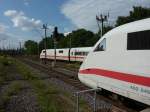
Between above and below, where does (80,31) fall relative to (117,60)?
above

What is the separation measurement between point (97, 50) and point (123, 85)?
112 inches

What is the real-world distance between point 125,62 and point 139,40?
0.98 metres

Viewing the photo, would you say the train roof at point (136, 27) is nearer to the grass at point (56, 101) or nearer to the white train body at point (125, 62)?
the white train body at point (125, 62)

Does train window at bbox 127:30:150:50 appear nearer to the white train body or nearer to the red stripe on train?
the white train body

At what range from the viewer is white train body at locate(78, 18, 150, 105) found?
8.46 metres

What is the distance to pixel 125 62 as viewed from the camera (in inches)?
370

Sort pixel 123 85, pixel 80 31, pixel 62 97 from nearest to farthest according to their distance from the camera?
pixel 123 85, pixel 62 97, pixel 80 31

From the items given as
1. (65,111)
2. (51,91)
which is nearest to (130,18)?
(51,91)

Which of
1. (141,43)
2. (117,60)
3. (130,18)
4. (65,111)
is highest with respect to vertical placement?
(130,18)

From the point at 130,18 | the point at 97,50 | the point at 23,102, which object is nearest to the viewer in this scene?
the point at 97,50

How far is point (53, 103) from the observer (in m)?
12.4

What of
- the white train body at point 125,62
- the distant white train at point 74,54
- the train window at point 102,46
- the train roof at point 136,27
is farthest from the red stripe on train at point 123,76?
the distant white train at point 74,54

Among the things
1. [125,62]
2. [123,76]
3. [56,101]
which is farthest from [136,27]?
[56,101]

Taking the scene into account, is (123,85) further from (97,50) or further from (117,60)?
(97,50)
